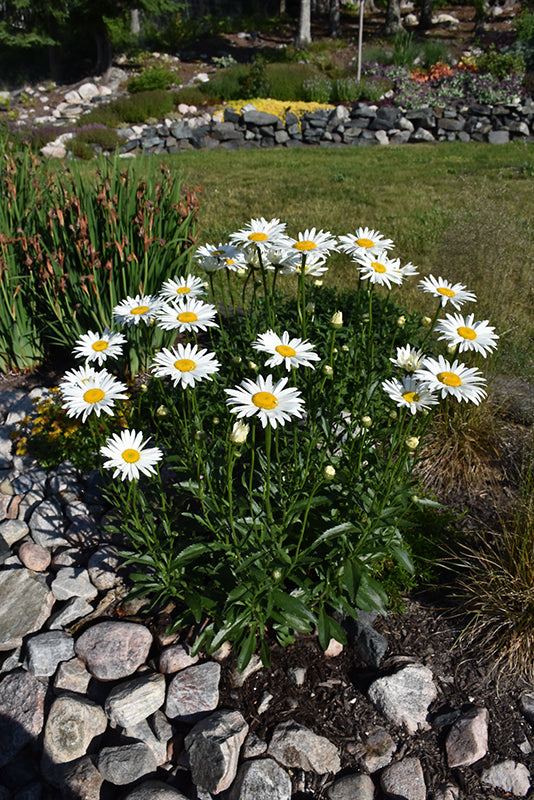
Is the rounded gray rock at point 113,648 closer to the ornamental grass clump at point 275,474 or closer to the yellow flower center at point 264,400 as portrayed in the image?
the ornamental grass clump at point 275,474

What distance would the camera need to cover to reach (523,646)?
2.13 m

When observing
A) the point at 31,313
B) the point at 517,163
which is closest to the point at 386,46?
the point at 517,163

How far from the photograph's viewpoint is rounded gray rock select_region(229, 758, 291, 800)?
1730 mm

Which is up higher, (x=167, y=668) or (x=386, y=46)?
(x=386, y=46)

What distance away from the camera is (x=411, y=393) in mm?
1824

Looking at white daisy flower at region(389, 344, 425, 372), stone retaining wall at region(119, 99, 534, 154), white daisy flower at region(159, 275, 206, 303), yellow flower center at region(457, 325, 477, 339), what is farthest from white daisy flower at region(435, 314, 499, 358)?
stone retaining wall at region(119, 99, 534, 154)

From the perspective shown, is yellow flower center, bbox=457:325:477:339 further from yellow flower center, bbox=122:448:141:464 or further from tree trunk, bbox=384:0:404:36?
tree trunk, bbox=384:0:404:36

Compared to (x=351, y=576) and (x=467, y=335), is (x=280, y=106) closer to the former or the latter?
(x=467, y=335)

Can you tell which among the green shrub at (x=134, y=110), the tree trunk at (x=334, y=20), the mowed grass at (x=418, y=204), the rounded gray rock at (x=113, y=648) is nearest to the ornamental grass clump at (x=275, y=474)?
the rounded gray rock at (x=113, y=648)

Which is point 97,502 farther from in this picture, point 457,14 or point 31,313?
point 457,14

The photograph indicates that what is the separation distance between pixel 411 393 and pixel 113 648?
1416 mm

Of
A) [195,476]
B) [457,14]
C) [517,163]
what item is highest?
[457,14]

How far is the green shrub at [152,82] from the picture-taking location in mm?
14297

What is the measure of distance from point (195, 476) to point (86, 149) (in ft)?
33.6
